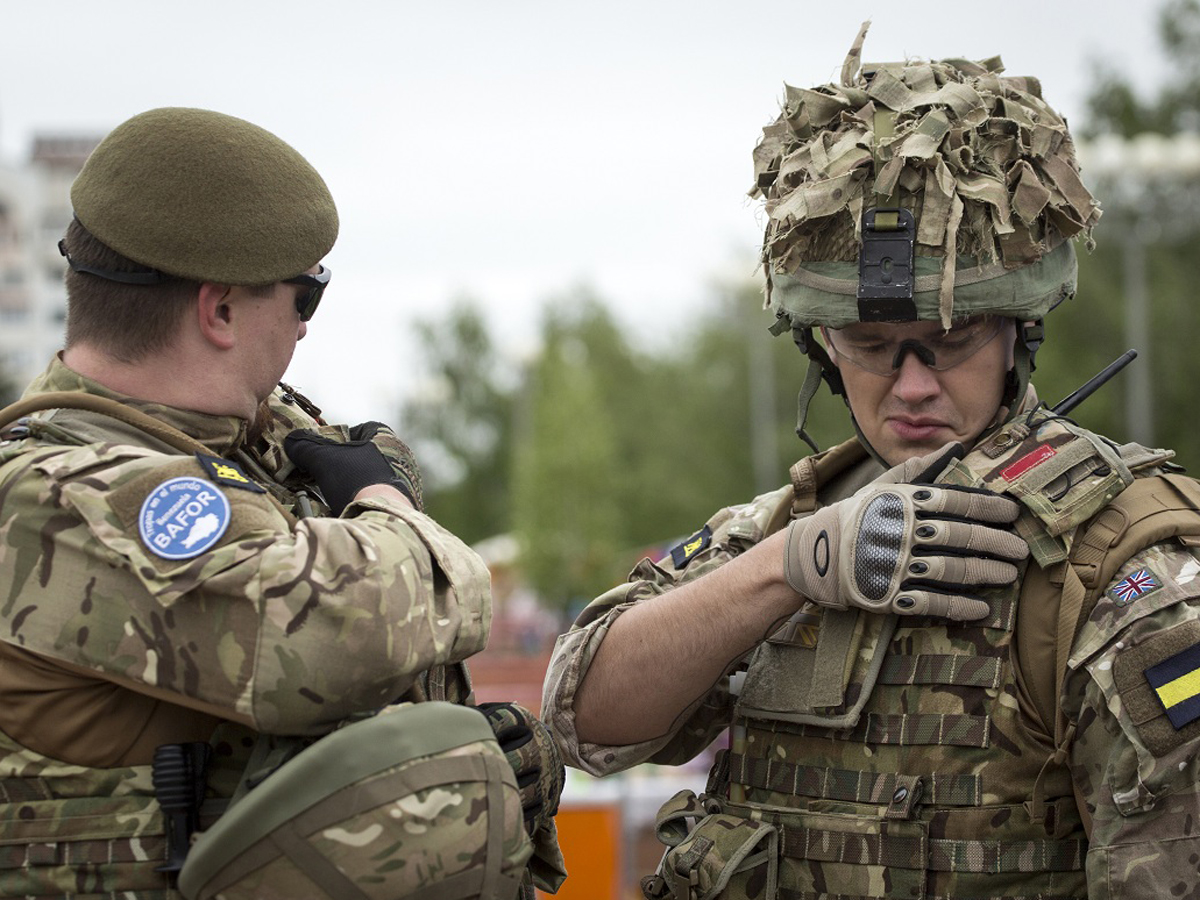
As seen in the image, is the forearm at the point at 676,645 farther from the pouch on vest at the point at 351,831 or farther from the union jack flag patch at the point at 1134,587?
the pouch on vest at the point at 351,831

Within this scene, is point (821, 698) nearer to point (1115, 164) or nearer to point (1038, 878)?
point (1038, 878)

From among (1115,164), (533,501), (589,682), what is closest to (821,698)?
(589,682)

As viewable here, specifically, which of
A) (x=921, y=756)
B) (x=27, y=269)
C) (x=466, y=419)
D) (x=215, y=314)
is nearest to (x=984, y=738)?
(x=921, y=756)

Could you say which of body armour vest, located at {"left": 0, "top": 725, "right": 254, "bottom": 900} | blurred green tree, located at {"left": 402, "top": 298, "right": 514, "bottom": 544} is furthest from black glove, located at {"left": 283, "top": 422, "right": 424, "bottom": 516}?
blurred green tree, located at {"left": 402, "top": 298, "right": 514, "bottom": 544}

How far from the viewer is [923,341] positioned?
3258mm

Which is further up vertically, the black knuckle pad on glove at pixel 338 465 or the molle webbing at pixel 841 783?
the black knuckle pad on glove at pixel 338 465

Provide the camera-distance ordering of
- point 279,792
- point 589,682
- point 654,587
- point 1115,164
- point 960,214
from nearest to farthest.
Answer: point 279,792, point 960,214, point 589,682, point 654,587, point 1115,164

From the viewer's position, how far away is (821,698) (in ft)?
10.4

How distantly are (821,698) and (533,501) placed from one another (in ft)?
111

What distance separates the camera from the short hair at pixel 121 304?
108 inches

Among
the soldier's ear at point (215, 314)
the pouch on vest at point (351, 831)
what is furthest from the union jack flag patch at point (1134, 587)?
the soldier's ear at point (215, 314)

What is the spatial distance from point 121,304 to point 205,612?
27.2 inches

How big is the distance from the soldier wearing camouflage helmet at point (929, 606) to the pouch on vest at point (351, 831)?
2.83 ft

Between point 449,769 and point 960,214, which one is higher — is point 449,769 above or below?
below
